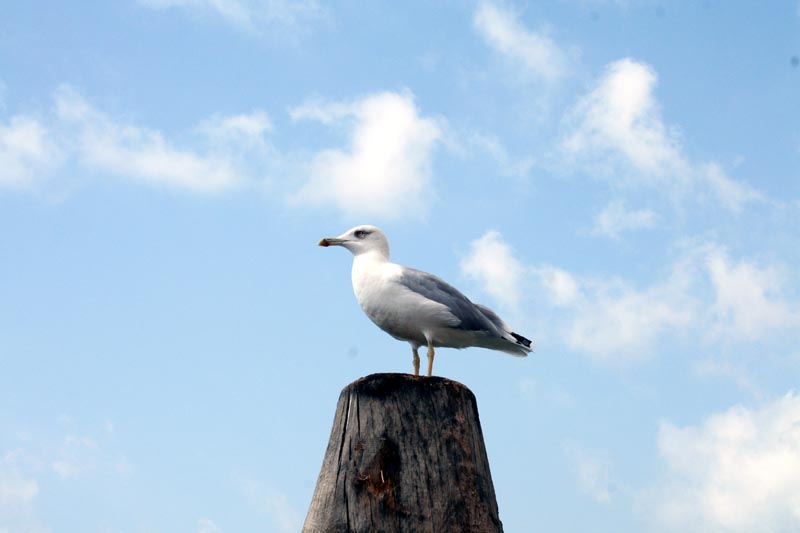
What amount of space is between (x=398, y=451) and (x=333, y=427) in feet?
1.90

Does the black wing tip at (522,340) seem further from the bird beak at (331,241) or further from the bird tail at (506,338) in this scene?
the bird beak at (331,241)

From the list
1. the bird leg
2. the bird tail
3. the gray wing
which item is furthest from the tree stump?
the bird tail

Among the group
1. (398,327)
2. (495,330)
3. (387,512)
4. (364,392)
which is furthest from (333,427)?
(495,330)

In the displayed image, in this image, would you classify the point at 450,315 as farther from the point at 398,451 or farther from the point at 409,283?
the point at 398,451

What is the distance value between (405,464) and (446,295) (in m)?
2.61

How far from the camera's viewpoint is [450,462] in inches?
212

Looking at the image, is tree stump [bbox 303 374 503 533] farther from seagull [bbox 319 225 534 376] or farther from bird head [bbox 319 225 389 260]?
bird head [bbox 319 225 389 260]

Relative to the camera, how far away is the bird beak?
833 centimetres

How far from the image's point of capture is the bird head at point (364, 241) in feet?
27.0

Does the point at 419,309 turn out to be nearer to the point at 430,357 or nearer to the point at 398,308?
the point at 398,308

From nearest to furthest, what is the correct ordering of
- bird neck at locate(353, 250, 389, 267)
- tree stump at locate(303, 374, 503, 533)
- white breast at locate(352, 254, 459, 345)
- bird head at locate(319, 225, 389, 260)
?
tree stump at locate(303, 374, 503, 533) → white breast at locate(352, 254, 459, 345) → bird neck at locate(353, 250, 389, 267) → bird head at locate(319, 225, 389, 260)

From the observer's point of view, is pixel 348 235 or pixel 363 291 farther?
pixel 348 235

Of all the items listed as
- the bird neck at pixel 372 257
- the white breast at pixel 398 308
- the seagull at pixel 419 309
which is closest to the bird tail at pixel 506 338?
the seagull at pixel 419 309

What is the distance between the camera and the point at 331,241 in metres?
8.36
